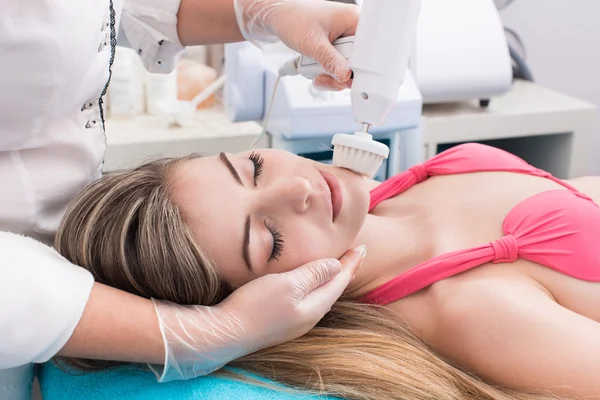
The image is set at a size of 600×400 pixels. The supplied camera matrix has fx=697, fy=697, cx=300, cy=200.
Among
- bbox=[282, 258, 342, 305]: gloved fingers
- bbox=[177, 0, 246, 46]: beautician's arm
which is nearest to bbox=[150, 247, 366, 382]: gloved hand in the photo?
bbox=[282, 258, 342, 305]: gloved fingers

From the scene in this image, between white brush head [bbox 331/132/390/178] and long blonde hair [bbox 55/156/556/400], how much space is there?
27 centimetres

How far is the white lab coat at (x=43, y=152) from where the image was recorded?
83 centimetres

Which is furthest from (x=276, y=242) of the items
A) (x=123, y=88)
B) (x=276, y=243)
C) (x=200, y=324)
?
(x=123, y=88)

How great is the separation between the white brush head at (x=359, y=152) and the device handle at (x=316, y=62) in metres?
0.15

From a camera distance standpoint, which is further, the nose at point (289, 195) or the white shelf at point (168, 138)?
the white shelf at point (168, 138)

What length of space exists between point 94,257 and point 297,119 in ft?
2.36

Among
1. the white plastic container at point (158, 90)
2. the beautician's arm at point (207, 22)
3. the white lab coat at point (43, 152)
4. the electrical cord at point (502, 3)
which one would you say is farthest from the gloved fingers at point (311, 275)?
the electrical cord at point (502, 3)

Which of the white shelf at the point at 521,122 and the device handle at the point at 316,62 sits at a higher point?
the device handle at the point at 316,62

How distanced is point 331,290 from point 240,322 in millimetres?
161

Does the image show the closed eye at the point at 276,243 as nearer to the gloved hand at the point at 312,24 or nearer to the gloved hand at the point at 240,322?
the gloved hand at the point at 240,322

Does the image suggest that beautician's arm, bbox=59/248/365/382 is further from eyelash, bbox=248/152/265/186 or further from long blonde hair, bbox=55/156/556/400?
eyelash, bbox=248/152/265/186

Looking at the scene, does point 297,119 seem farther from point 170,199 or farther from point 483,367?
point 483,367

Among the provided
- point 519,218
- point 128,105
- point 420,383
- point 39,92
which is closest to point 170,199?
point 39,92

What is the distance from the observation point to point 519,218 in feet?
4.04
